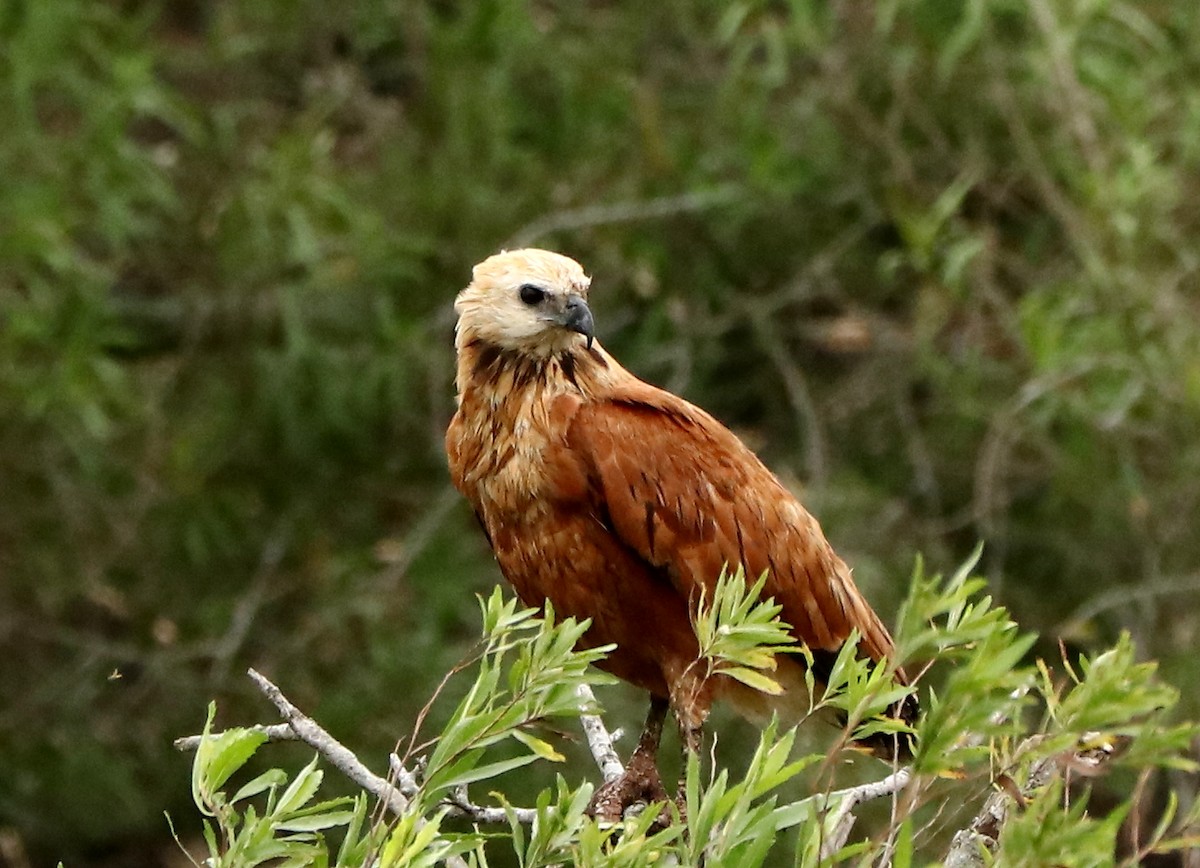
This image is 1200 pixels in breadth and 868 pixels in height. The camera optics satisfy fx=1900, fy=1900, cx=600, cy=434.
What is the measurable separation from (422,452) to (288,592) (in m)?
0.92

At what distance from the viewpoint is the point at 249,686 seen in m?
8.59

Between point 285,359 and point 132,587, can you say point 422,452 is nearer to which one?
point 285,359

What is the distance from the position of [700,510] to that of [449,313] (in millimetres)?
4605

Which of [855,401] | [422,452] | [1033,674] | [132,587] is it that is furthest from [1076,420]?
[1033,674]

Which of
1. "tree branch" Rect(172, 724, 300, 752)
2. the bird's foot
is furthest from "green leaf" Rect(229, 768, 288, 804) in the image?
the bird's foot

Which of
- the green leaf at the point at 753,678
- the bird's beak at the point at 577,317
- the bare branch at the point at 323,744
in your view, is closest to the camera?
the green leaf at the point at 753,678

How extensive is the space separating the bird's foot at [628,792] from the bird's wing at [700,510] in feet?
1.61

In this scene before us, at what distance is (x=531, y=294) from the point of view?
4359 mm

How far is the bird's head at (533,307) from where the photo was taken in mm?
4316

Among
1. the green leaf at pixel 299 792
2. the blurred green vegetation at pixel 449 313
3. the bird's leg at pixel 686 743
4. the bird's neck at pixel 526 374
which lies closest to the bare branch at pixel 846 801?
the bird's leg at pixel 686 743

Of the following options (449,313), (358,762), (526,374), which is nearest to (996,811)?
(358,762)

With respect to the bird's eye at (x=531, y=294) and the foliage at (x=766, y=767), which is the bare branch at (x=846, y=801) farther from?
the bird's eye at (x=531, y=294)

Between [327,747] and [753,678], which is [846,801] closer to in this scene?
[753,678]

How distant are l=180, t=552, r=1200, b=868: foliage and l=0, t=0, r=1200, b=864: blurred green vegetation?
173 inches
